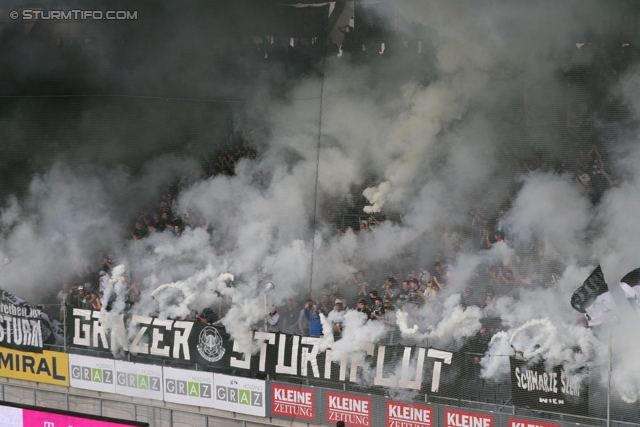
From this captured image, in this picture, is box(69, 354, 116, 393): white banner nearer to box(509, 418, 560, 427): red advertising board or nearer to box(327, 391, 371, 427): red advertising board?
box(327, 391, 371, 427): red advertising board

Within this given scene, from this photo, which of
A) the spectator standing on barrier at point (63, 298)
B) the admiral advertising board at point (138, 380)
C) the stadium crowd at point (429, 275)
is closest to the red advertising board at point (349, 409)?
the stadium crowd at point (429, 275)

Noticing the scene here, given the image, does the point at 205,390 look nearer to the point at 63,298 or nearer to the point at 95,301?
the point at 95,301

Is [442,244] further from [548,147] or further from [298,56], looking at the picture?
[298,56]

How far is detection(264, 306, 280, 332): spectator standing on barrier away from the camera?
250 inches

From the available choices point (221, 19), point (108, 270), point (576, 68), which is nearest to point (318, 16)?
point (221, 19)

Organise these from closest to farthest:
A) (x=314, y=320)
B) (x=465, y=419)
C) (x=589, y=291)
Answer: (x=589, y=291)
(x=465, y=419)
(x=314, y=320)

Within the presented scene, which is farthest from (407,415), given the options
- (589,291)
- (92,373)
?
(92,373)

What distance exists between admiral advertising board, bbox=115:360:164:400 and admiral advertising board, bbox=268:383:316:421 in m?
1.03

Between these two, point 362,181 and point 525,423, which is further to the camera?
point 362,181

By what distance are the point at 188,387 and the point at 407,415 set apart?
5.94 feet

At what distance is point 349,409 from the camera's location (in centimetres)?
593

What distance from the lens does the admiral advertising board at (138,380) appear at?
667 centimetres

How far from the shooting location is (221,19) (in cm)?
655

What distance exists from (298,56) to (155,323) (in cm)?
243
